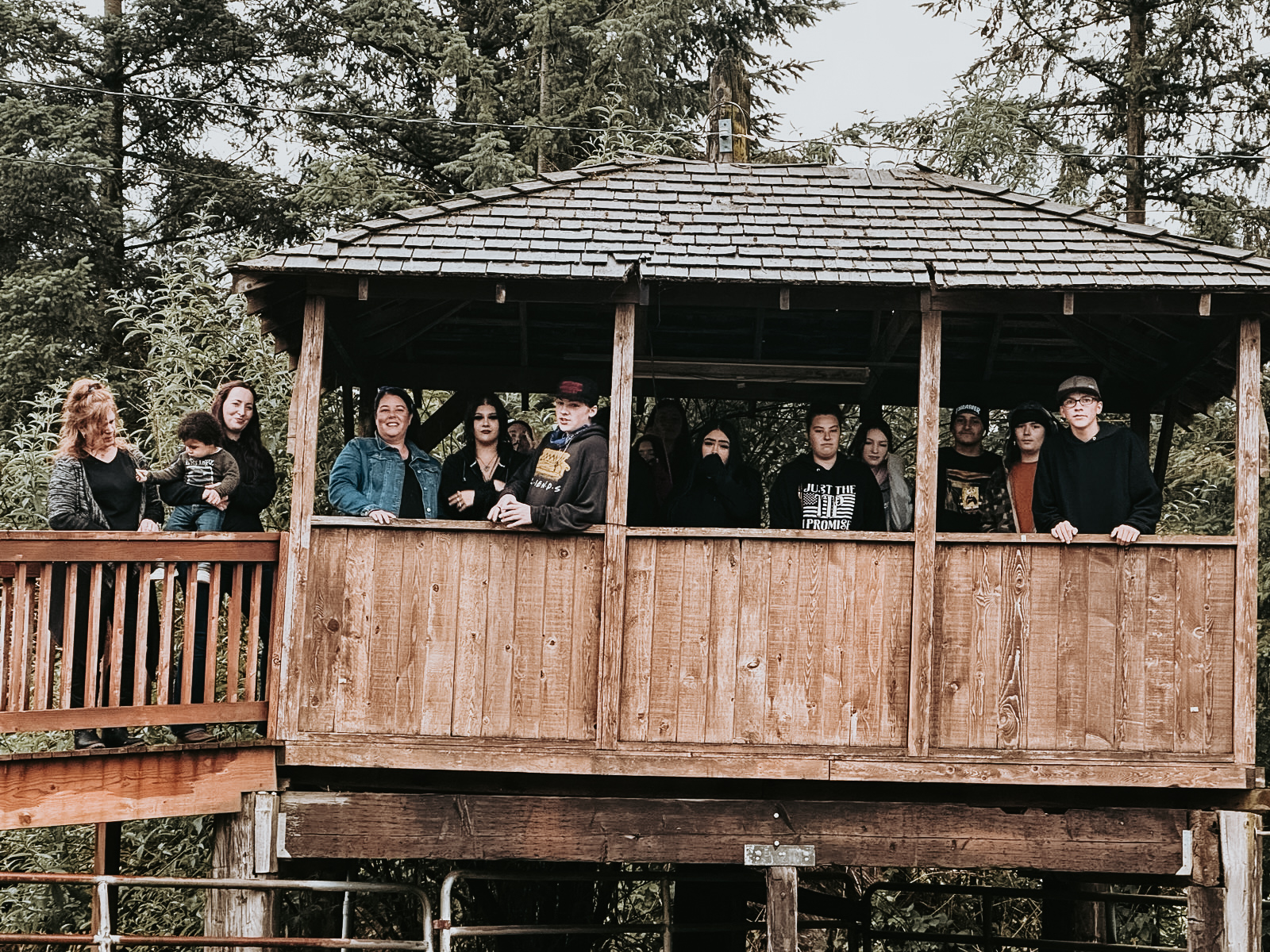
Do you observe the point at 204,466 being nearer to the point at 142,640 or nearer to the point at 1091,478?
the point at 142,640

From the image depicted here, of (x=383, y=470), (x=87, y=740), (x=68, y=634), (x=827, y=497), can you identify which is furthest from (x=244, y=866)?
(x=827, y=497)

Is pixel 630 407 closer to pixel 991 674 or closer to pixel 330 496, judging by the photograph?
pixel 330 496

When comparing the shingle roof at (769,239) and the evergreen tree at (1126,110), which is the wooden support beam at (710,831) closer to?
the shingle roof at (769,239)

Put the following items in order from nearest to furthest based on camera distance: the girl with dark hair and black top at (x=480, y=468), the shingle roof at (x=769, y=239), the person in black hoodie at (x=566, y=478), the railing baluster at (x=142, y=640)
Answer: the railing baluster at (x=142, y=640), the person in black hoodie at (x=566, y=478), the shingle roof at (x=769, y=239), the girl with dark hair and black top at (x=480, y=468)

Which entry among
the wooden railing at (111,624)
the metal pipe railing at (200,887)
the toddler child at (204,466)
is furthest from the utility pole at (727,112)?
the metal pipe railing at (200,887)

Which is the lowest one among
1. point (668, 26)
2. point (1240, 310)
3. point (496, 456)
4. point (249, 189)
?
point (496, 456)

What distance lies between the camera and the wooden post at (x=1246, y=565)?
293 inches

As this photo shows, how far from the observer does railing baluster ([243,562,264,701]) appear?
7.43 meters

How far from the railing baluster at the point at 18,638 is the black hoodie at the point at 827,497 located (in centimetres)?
396

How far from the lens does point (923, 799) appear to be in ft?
26.0

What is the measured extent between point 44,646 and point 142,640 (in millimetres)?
481

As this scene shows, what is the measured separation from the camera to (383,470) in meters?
7.90

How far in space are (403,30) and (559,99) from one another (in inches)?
98.1

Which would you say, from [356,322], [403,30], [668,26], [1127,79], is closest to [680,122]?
[668,26]
